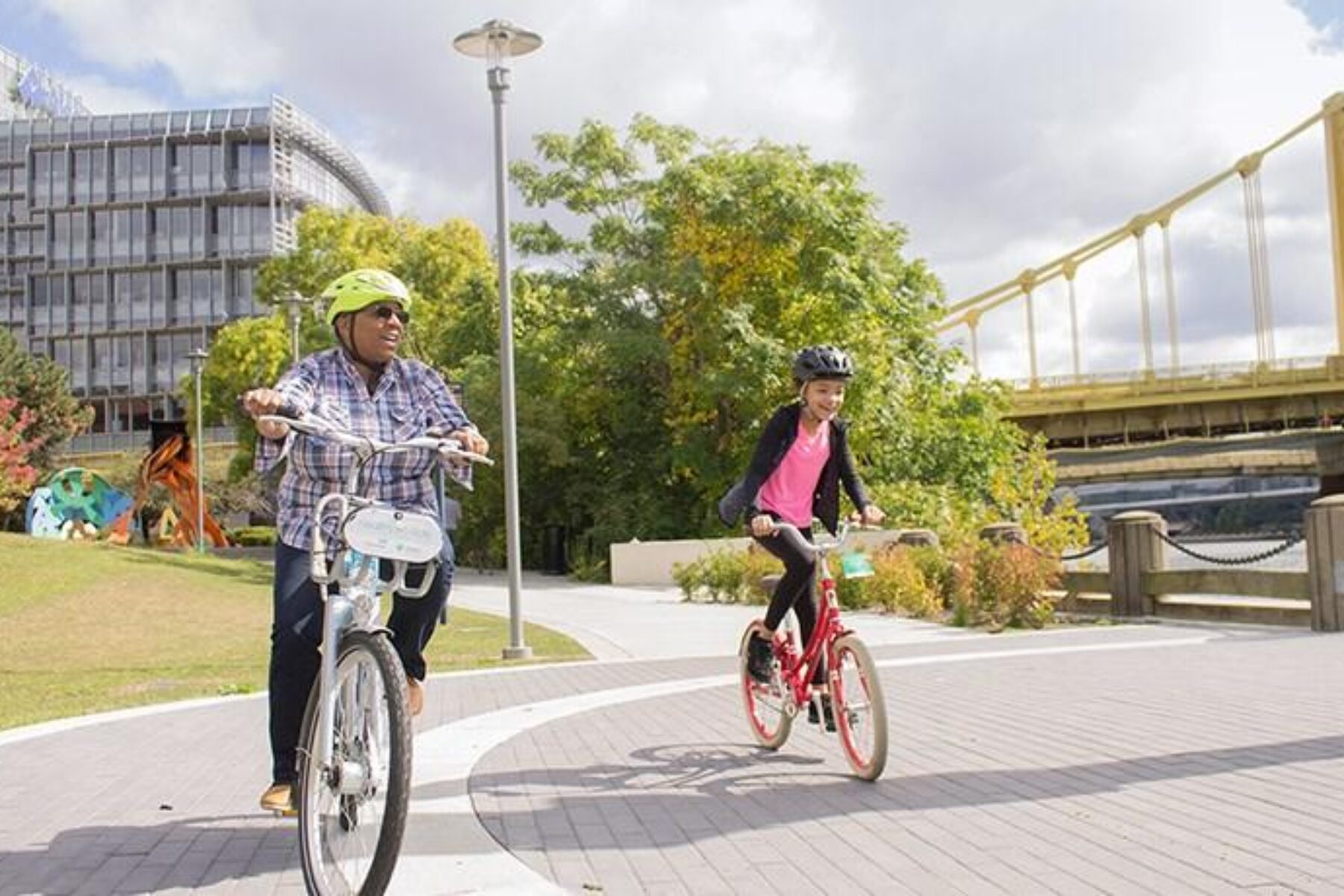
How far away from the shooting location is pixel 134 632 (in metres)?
19.8

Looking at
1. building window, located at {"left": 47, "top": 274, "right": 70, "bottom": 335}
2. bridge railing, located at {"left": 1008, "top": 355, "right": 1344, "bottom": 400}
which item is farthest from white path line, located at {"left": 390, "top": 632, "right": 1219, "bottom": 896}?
building window, located at {"left": 47, "top": 274, "right": 70, "bottom": 335}

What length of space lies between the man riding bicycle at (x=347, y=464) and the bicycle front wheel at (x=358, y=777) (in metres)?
0.59

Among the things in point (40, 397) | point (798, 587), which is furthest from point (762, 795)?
point (40, 397)

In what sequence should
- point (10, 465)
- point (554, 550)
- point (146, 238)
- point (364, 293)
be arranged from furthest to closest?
point (146, 238) → point (554, 550) → point (10, 465) → point (364, 293)

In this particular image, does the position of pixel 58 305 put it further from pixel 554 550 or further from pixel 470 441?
pixel 470 441

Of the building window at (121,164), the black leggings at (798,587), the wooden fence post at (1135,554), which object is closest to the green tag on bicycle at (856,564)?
the black leggings at (798,587)

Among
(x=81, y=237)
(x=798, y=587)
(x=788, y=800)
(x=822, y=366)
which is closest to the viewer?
(x=788, y=800)

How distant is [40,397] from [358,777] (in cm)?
5751

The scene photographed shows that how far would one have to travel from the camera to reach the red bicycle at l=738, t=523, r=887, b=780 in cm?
573

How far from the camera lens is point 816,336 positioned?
31219mm

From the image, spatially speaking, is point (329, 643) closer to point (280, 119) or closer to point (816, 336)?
point (816, 336)

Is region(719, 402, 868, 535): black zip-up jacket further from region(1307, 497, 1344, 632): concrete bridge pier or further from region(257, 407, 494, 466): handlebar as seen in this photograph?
region(1307, 497, 1344, 632): concrete bridge pier

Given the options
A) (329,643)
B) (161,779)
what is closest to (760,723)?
(161,779)

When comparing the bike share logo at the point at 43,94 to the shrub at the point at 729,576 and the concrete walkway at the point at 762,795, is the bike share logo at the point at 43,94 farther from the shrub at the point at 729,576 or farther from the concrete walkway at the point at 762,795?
the concrete walkway at the point at 762,795
